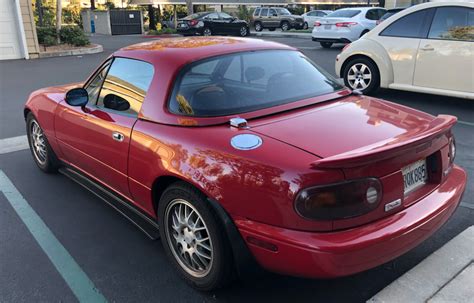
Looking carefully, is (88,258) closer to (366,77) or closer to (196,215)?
(196,215)

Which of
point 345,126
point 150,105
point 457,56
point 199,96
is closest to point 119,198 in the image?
point 150,105

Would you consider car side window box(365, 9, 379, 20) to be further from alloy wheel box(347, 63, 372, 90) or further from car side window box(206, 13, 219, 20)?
car side window box(206, 13, 219, 20)

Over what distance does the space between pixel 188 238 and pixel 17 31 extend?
15.5 meters

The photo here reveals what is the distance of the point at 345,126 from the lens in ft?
8.86

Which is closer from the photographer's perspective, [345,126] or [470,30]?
[345,126]

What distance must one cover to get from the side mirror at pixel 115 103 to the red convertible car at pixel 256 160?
0.04ft

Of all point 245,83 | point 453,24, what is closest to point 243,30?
point 453,24

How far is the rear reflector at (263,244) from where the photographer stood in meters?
2.28

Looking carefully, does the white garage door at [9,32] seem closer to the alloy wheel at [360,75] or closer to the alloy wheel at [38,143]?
the alloy wheel at [38,143]

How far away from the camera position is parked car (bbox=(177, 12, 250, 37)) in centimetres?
2473

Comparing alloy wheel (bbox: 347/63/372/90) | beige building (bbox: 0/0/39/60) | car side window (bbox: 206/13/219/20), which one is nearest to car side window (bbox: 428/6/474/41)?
alloy wheel (bbox: 347/63/372/90)

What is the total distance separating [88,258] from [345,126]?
2087 mm

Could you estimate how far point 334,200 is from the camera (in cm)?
222

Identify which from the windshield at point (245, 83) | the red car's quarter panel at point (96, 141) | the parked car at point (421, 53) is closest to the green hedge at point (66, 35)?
the parked car at point (421, 53)
